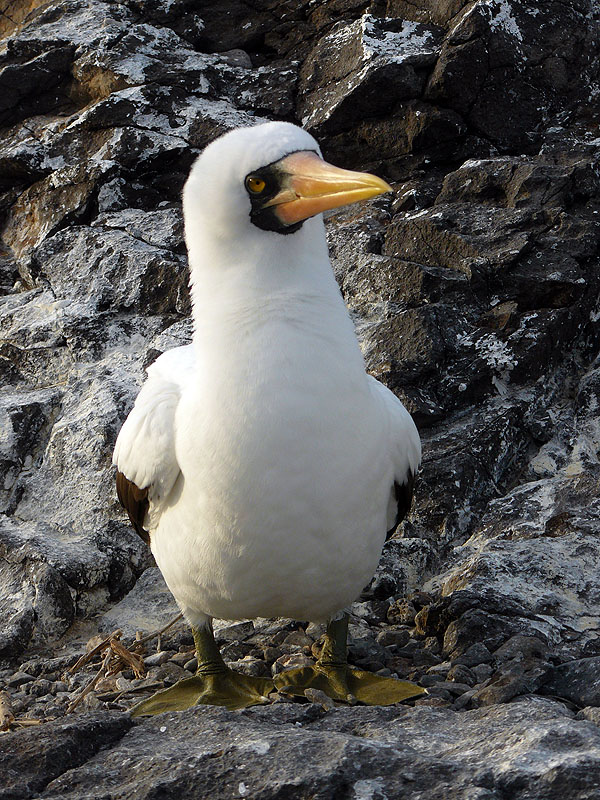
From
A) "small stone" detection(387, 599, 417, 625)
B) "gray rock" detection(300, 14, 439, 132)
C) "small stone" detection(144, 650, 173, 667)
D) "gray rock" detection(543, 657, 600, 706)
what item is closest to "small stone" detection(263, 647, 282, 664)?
"small stone" detection(144, 650, 173, 667)

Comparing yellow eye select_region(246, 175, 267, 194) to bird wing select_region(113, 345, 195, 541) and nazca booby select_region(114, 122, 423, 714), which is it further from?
bird wing select_region(113, 345, 195, 541)

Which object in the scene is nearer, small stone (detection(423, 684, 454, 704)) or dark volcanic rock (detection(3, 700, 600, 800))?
dark volcanic rock (detection(3, 700, 600, 800))

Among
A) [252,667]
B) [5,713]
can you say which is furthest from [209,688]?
[5,713]

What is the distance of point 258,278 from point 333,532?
2.98 ft

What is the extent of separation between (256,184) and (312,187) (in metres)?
0.21

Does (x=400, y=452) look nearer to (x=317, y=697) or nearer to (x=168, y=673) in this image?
(x=317, y=697)

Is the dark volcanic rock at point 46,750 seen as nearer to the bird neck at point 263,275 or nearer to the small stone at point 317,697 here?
the small stone at point 317,697

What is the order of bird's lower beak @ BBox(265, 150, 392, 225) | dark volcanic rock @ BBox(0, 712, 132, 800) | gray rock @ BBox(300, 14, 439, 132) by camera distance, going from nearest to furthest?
dark volcanic rock @ BBox(0, 712, 132, 800), bird's lower beak @ BBox(265, 150, 392, 225), gray rock @ BBox(300, 14, 439, 132)

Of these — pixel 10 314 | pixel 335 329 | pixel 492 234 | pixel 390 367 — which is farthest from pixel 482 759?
pixel 10 314

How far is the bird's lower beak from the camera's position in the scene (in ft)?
10.9

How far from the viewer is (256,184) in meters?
3.49

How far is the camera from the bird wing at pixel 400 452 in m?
3.85

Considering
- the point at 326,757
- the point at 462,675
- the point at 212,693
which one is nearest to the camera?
the point at 326,757

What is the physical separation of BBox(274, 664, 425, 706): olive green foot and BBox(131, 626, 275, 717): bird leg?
0.32 ft
